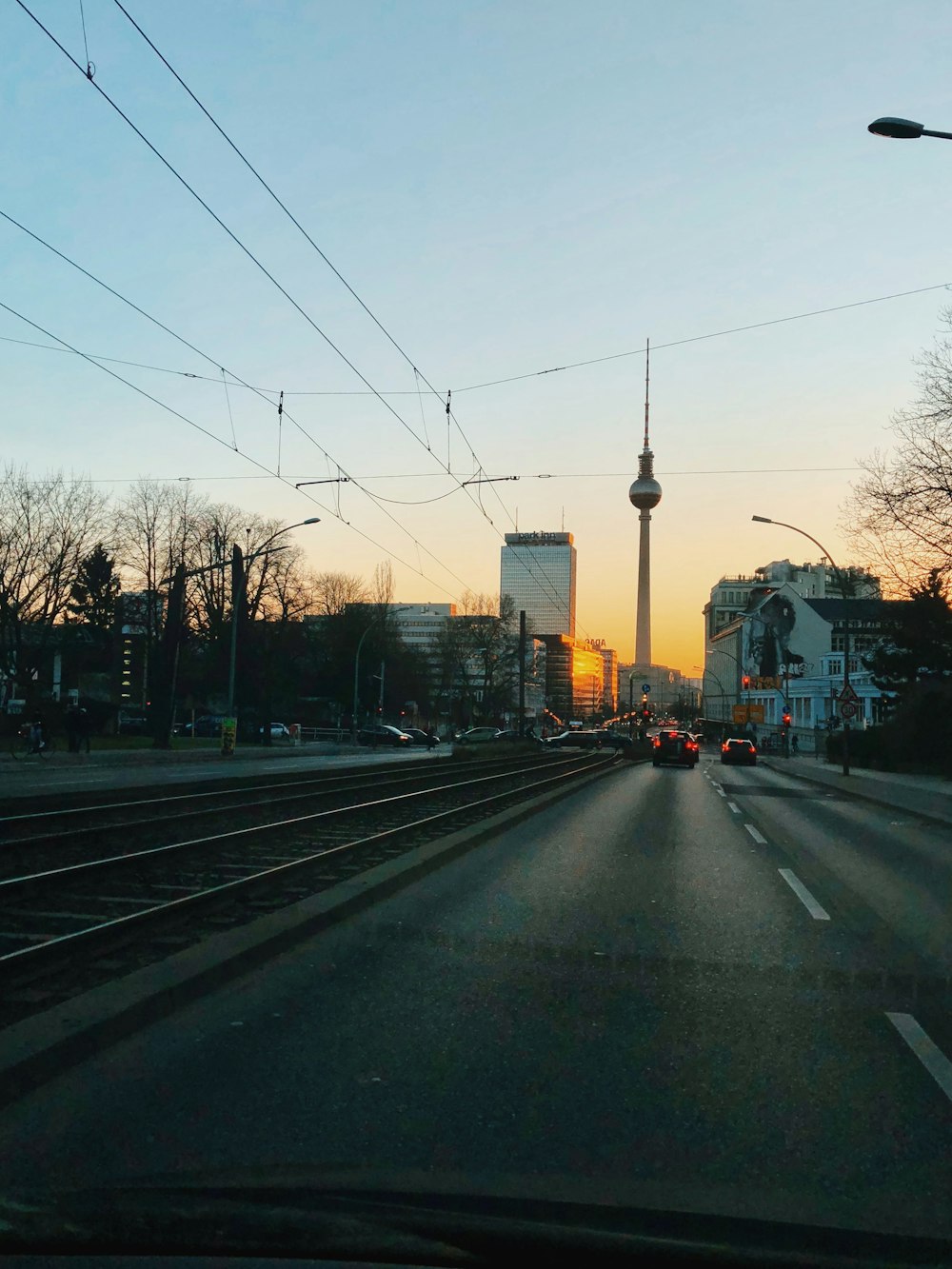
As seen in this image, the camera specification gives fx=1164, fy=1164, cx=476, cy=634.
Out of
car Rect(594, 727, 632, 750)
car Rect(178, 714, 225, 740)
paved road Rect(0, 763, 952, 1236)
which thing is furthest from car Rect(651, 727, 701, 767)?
car Rect(178, 714, 225, 740)

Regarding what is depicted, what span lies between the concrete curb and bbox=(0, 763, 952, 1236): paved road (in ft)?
0.36

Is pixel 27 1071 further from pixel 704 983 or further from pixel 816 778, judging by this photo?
pixel 816 778

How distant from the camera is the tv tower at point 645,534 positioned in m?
161

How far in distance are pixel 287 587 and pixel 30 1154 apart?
6642cm

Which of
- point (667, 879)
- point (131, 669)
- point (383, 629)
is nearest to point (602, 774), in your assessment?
point (667, 879)

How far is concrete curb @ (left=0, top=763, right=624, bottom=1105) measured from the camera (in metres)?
4.92

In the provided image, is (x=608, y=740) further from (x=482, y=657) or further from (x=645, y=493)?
(x=645, y=493)

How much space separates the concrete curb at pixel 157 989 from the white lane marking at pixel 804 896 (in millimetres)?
3692

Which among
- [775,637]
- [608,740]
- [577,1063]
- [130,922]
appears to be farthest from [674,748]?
[775,637]

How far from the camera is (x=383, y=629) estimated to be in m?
94.8

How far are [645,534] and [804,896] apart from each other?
15754cm

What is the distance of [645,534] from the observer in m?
166

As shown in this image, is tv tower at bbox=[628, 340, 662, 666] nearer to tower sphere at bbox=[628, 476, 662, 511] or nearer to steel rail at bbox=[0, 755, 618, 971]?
tower sphere at bbox=[628, 476, 662, 511]

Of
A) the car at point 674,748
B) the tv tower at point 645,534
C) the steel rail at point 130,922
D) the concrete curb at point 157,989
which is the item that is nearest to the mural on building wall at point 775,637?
the tv tower at point 645,534
